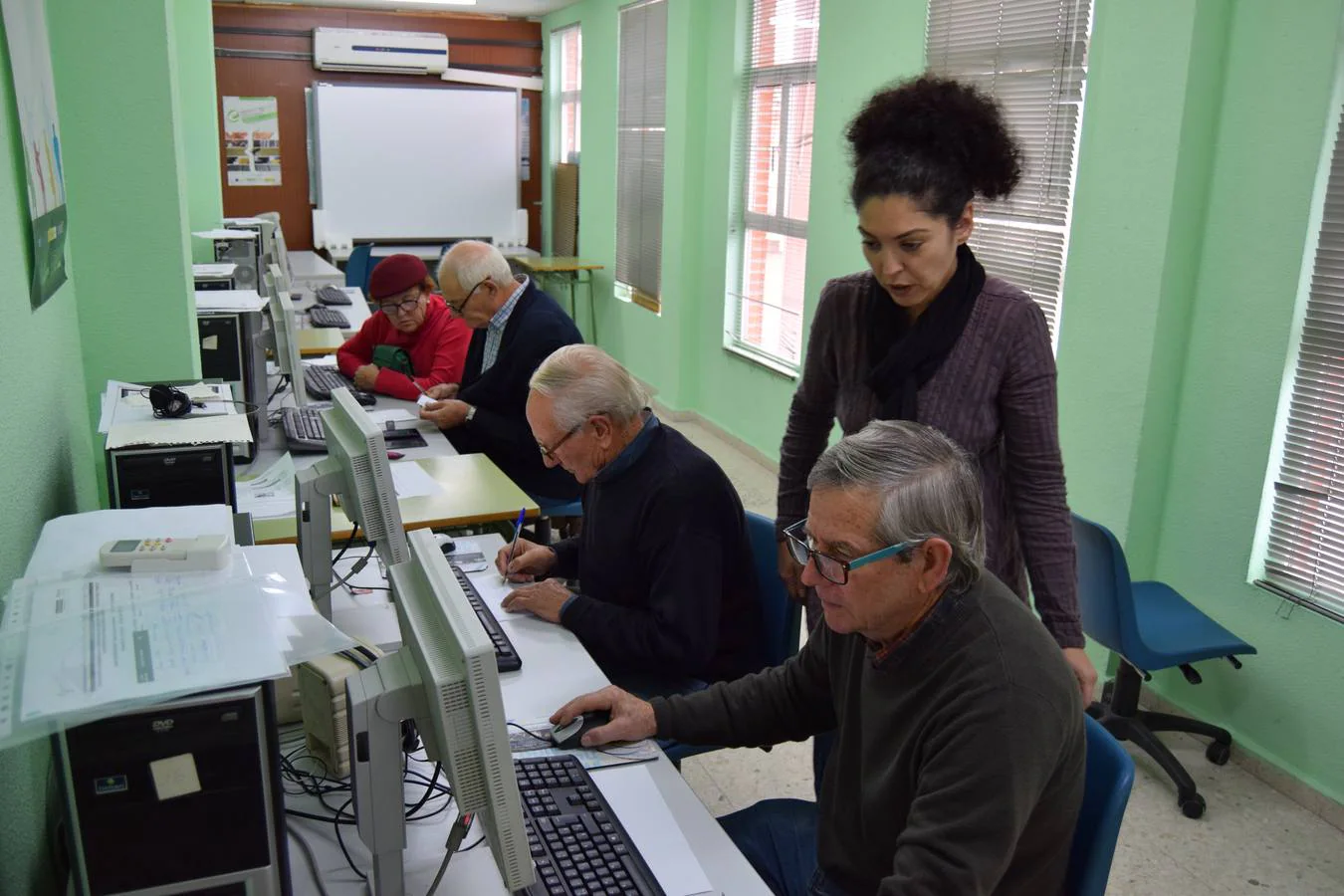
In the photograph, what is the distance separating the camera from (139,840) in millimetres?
1128

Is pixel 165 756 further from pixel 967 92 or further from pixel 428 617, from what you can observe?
pixel 967 92

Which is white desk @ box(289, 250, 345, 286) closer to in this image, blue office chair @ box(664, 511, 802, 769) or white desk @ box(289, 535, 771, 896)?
blue office chair @ box(664, 511, 802, 769)

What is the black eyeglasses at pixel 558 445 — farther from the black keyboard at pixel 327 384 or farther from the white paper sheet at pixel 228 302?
the black keyboard at pixel 327 384

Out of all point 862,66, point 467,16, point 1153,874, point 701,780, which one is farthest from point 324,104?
point 1153,874

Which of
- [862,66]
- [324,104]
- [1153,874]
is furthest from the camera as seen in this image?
[324,104]

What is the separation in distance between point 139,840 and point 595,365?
1276mm

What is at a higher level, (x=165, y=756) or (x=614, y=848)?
(x=165, y=756)

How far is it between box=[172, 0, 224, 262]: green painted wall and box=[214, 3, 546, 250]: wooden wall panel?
288 centimetres

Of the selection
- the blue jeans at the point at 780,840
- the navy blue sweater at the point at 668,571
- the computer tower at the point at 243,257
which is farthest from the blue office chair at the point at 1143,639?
the computer tower at the point at 243,257

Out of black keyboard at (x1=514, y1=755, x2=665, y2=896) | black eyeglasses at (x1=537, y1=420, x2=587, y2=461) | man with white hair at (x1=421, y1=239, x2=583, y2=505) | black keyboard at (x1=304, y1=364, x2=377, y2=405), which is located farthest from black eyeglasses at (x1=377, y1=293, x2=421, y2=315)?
black keyboard at (x1=514, y1=755, x2=665, y2=896)

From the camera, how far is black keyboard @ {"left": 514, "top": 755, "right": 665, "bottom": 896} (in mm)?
1365

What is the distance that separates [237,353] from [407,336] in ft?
3.93

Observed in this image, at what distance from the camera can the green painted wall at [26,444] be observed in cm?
145

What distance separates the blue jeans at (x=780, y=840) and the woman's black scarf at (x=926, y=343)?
0.74 meters
